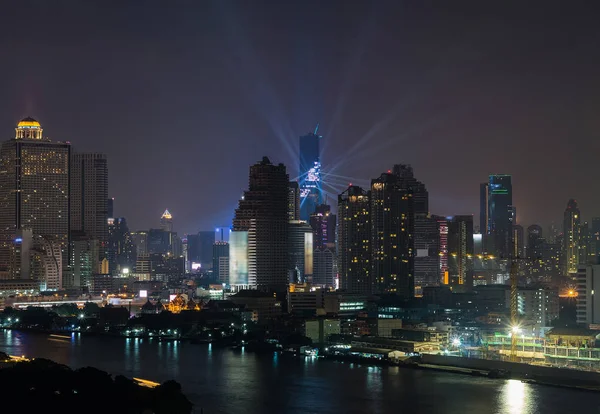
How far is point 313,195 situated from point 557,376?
41.9 meters

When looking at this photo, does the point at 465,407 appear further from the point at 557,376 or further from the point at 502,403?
the point at 557,376

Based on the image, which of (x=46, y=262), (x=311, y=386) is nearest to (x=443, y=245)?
(x=46, y=262)

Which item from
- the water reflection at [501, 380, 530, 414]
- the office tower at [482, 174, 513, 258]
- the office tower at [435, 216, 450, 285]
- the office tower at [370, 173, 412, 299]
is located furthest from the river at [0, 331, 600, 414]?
the office tower at [482, 174, 513, 258]

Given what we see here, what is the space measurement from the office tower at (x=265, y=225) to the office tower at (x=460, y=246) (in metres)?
10.5

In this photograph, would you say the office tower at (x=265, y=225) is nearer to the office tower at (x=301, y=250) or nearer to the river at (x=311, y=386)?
the office tower at (x=301, y=250)

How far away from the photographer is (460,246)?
170ft

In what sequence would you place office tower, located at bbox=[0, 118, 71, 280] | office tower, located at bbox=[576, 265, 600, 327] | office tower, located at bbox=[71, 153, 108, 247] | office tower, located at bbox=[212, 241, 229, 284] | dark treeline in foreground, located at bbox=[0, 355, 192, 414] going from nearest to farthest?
dark treeline in foreground, located at bbox=[0, 355, 192, 414] → office tower, located at bbox=[576, 265, 600, 327] → office tower, located at bbox=[0, 118, 71, 280] → office tower, located at bbox=[71, 153, 108, 247] → office tower, located at bbox=[212, 241, 229, 284]

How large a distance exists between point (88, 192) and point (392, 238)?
23229 millimetres

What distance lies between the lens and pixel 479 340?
91.2ft

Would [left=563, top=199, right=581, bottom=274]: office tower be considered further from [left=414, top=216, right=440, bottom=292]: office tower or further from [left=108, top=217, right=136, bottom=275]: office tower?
[left=108, top=217, right=136, bottom=275]: office tower

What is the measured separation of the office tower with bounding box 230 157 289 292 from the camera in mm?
44000

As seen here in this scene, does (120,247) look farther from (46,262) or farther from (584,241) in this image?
(584,241)

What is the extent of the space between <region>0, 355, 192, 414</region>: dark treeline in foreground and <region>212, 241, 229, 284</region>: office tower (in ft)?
123

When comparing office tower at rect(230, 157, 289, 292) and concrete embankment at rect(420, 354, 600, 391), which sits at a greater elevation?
office tower at rect(230, 157, 289, 292)
